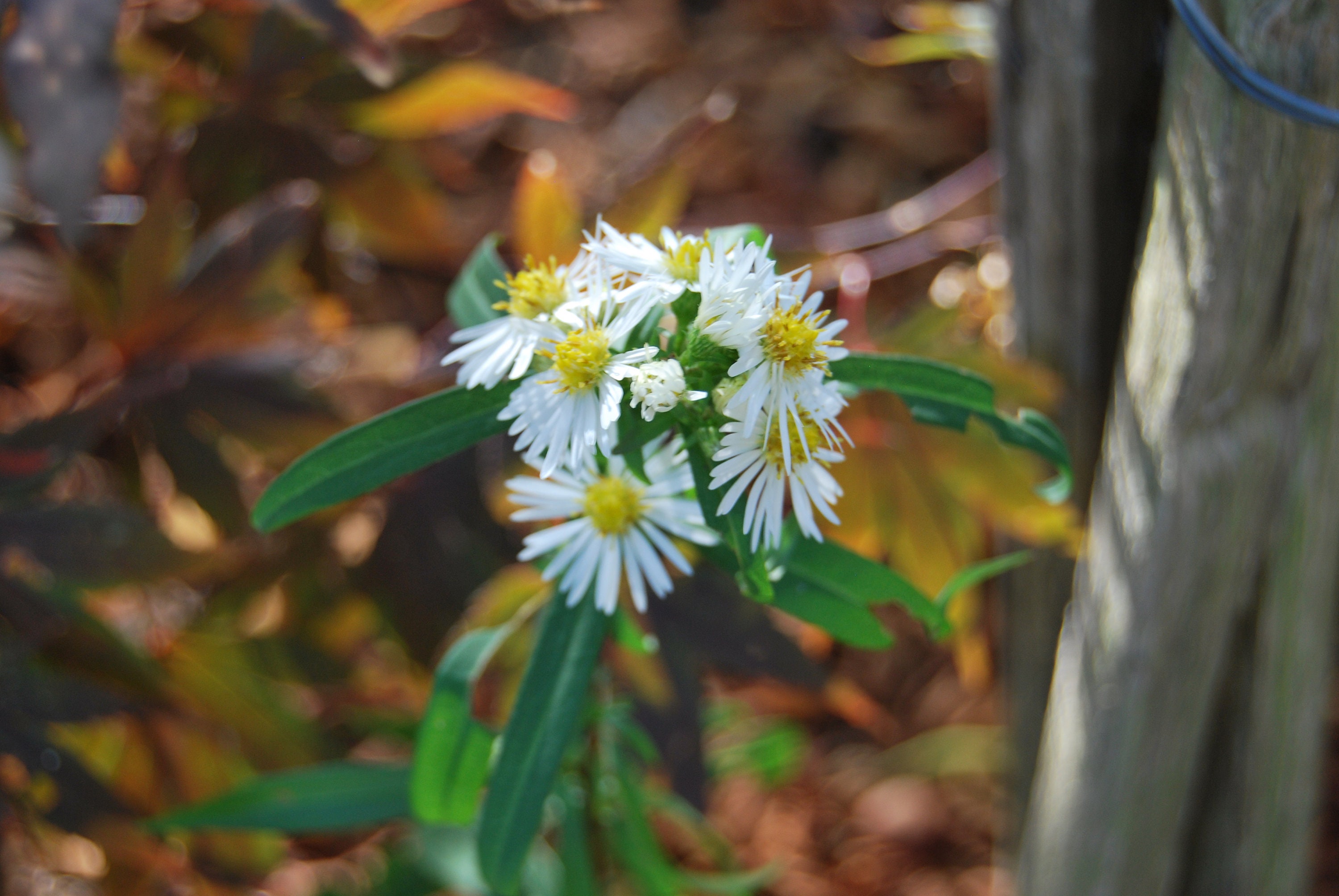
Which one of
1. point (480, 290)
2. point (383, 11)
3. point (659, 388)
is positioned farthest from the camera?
point (383, 11)

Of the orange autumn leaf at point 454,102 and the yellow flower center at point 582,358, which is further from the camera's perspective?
the orange autumn leaf at point 454,102

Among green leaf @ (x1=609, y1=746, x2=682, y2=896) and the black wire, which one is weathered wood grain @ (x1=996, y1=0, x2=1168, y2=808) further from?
green leaf @ (x1=609, y1=746, x2=682, y2=896)

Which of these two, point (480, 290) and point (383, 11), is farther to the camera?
point (383, 11)

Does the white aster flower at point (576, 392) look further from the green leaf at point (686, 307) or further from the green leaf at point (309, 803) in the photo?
the green leaf at point (309, 803)

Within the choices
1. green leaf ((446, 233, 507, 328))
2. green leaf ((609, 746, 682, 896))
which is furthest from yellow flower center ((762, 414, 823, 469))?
green leaf ((609, 746, 682, 896))

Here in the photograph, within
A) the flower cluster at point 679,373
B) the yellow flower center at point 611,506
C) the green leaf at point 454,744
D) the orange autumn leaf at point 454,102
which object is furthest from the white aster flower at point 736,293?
the orange autumn leaf at point 454,102

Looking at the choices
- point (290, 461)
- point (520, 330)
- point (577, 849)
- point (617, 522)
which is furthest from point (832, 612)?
point (290, 461)

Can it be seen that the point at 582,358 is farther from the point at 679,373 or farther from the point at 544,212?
the point at 544,212
